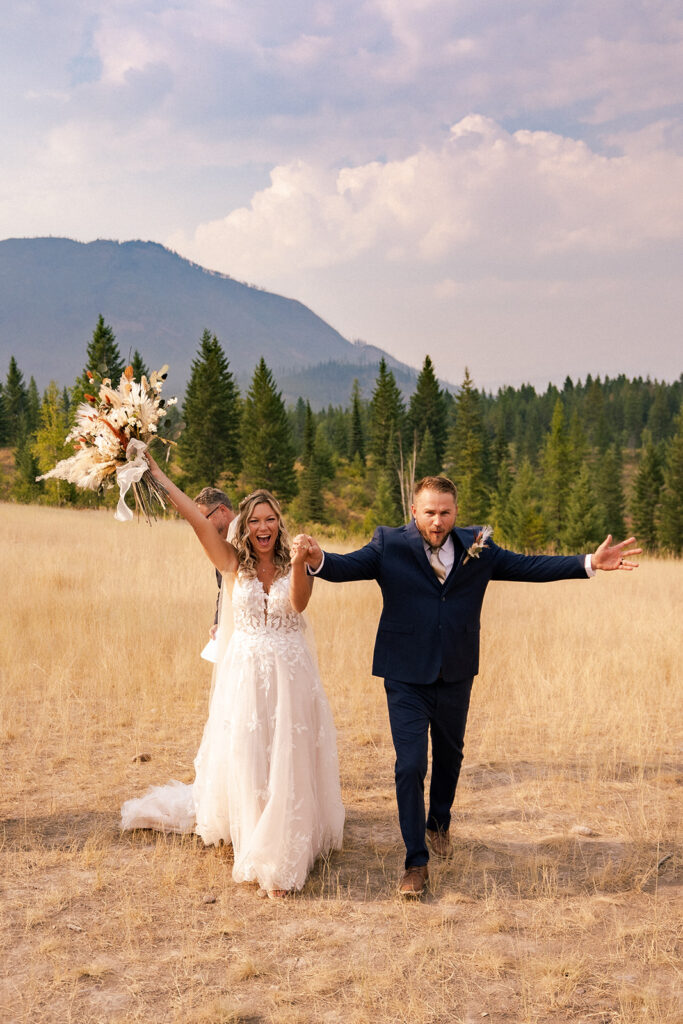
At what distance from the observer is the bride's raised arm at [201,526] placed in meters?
4.61

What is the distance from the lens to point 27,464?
56562 mm

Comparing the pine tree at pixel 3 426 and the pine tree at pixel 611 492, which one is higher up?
the pine tree at pixel 3 426

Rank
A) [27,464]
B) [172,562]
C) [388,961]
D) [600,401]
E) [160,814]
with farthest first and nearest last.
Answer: [600,401] < [27,464] < [172,562] < [160,814] < [388,961]

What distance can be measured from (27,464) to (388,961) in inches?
2264

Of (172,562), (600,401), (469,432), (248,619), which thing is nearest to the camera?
(248,619)

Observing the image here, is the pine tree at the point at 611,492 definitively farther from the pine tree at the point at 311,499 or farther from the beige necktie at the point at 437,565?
the beige necktie at the point at 437,565

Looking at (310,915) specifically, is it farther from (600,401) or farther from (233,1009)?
(600,401)

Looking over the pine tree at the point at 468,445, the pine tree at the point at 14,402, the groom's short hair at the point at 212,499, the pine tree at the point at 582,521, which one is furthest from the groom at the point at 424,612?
the pine tree at the point at 14,402

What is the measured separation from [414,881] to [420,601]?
5.16 feet

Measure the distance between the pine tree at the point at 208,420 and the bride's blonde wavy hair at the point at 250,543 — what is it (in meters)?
51.4

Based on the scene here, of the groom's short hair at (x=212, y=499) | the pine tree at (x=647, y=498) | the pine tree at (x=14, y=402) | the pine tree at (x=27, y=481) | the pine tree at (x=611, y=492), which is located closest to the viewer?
the groom's short hair at (x=212, y=499)

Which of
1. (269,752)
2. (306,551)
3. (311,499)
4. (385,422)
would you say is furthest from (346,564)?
(385,422)

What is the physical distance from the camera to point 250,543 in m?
5.03

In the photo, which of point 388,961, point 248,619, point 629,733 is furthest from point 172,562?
point 388,961
